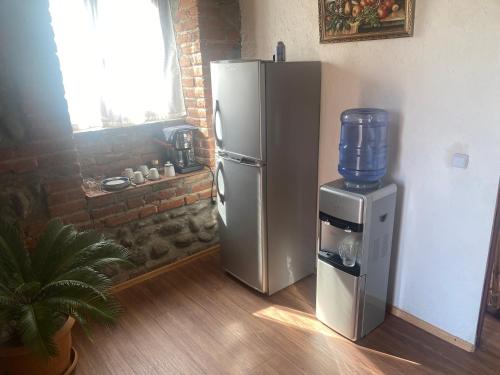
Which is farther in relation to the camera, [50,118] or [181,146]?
[181,146]

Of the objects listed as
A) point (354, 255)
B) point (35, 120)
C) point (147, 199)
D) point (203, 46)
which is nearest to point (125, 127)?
A: point (147, 199)

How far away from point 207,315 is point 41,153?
149cm

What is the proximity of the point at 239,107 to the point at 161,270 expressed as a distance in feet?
4.95

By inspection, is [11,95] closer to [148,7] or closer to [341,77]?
[148,7]

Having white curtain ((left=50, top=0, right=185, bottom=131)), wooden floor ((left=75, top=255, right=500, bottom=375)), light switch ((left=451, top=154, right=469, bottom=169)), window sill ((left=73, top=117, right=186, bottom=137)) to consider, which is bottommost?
wooden floor ((left=75, top=255, right=500, bottom=375))

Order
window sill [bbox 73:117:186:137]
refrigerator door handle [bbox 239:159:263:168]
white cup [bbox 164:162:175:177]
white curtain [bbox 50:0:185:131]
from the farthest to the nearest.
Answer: white cup [bbox 164:162:175:177]
window sill [bbox 73:117:186:137]
white curtain [bbox 50:0:185:131]
refrigerator door handle [bbox 239:159:263:168]

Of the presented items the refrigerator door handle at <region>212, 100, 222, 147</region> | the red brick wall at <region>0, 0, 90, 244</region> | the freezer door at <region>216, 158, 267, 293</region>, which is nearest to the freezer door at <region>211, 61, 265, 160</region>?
the refrigerator door handle at <region>212, 100, 222, 147</region>

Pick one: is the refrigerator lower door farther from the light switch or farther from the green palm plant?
the green palm plant

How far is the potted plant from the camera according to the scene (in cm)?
170

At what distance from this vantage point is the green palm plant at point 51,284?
1692 mm

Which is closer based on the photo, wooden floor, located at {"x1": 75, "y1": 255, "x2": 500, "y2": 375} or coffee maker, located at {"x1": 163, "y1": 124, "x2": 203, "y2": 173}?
wooden floor, located at {"x1": 75, "y1": 255, "x2": 500, "y2": 375}

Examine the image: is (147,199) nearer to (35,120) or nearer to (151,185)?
(151,185)

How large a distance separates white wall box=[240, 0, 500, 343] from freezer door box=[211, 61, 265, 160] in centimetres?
54

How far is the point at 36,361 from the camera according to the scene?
74.4 inches
